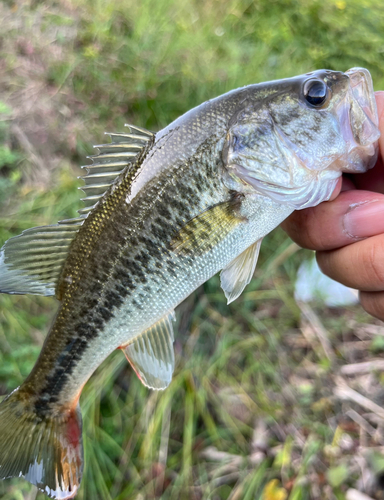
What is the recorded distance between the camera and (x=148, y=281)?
1.20 m

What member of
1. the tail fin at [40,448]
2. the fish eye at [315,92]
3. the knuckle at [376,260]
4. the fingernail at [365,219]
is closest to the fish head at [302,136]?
the fish eye at [315,92]

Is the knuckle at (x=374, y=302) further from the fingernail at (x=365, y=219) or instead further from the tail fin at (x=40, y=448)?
the tail fin at (x=40, y=448)

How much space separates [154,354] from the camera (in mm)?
1365

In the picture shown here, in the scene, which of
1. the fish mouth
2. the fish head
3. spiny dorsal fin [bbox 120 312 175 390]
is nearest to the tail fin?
spiny dorsal fin [bbox 120 312 175 390]

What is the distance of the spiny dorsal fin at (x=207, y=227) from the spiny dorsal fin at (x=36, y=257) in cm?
38

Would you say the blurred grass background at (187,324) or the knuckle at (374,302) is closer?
the knuckle at (374,302)

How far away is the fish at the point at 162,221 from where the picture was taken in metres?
1.12

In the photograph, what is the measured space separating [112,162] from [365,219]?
93 cm

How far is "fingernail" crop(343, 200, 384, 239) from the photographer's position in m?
1.14

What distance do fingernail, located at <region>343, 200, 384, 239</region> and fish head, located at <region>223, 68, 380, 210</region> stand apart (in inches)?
4.4

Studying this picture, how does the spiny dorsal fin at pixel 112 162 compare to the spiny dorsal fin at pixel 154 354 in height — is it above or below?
above

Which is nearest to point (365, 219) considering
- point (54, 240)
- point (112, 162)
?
point (112, 162)

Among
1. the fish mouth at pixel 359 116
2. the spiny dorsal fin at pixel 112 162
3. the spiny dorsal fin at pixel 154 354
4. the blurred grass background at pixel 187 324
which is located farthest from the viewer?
the blurred grass background at pixel 187 324

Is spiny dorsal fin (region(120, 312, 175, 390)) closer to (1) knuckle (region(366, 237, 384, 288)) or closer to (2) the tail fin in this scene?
(2) the tail fin
